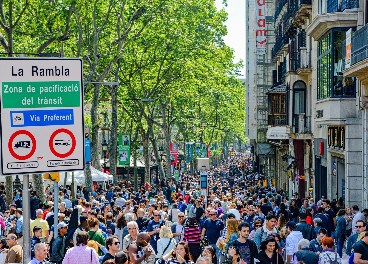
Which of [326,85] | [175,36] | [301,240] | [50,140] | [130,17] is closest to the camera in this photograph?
[50,140]

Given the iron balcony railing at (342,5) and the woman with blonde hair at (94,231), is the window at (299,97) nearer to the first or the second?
the iron balcony railing at (342,5)

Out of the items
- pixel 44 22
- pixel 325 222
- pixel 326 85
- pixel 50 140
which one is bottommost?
pixel 325 222

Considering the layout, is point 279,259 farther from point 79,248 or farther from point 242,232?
point 79,248

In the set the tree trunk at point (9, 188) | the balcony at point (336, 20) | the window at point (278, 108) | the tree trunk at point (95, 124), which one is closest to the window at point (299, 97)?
the window at point (278, 108)

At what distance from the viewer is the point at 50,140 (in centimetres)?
580

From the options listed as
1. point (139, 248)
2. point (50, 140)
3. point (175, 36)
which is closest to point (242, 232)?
point (139, 248)

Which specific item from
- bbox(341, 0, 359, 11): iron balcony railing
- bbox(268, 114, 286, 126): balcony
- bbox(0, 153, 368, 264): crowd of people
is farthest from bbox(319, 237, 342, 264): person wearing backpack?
bbox(268, 114, 286, 126): balcony

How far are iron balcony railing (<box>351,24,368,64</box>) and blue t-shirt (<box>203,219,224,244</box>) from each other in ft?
22.5

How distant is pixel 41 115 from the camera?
5.83 metres

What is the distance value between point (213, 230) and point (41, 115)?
801 cm

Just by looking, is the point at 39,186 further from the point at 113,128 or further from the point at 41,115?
the point at 41,115

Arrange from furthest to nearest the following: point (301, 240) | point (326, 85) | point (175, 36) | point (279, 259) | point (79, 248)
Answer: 1. point (175, 36)
2. point (326, 85)
3. point (301, 240)
4. point (279, 259)
5. point (79, 248)

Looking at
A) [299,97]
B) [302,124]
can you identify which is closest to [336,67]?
[302,124]

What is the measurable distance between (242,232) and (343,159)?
46.8 ft
